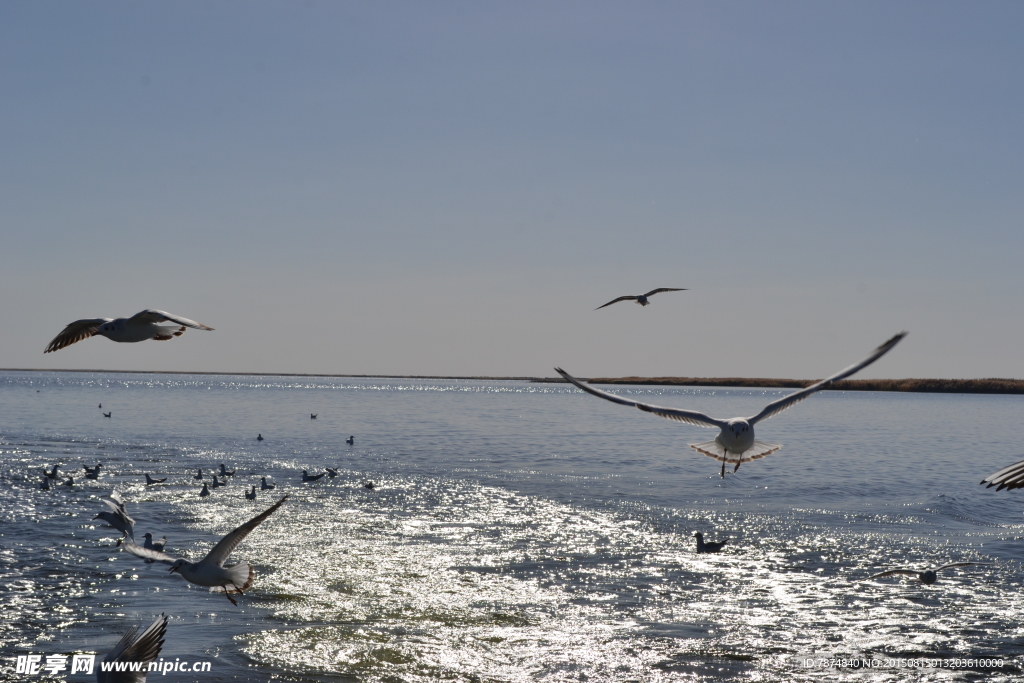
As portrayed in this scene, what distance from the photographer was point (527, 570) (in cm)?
1952

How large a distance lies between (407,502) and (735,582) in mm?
13032

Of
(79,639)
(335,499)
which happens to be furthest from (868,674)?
(335,499)

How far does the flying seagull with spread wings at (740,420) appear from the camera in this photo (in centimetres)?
948

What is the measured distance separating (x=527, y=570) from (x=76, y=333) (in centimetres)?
1254

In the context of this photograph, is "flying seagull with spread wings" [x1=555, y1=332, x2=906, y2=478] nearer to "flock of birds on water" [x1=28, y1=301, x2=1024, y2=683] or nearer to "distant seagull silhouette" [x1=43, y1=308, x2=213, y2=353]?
"flock of birds on water" [x1=28, y1=301, x2=1024, y2=683]

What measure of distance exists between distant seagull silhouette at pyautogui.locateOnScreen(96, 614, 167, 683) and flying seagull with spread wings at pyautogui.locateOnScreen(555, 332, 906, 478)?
5102 mm

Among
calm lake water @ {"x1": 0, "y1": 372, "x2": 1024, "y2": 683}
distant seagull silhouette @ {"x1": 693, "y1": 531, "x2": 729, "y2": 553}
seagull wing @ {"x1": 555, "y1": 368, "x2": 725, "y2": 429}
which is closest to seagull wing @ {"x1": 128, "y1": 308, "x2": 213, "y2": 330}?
seagull wing @ {"x1": 555, "y1": 368, "x2": 725, "y2": 429}

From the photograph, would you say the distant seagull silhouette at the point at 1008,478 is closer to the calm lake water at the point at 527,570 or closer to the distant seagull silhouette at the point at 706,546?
the calm lake water at the point at 527,570

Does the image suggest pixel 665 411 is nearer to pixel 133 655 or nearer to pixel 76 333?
pixel 133 655

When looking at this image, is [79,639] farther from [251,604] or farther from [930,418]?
[930,418]

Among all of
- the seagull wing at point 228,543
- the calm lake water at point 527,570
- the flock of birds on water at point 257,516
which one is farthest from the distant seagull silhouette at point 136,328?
the calm lake water at point 527,570

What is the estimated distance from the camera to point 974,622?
52.0 feet

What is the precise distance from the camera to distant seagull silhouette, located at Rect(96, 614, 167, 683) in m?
8.02

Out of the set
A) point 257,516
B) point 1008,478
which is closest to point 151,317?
point 257,516
